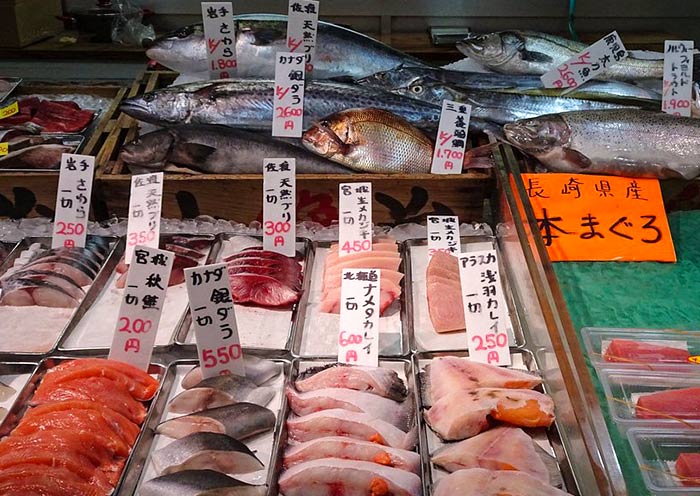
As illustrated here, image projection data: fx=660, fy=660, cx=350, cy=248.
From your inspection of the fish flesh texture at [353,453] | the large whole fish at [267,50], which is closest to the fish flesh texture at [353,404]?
the fish flesh texture at [353,453]

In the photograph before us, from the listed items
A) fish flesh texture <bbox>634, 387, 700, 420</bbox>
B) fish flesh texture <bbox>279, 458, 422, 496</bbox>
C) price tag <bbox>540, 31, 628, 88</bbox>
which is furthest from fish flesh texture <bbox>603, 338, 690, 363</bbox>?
price tag <bbox>540, 31, 628, 88</bbox>

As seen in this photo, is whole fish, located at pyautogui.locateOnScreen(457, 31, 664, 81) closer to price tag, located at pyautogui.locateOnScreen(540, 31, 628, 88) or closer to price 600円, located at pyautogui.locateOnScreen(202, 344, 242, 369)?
price tag, located at pyautogui.locateOnScreen(540, 31, 628, 88)

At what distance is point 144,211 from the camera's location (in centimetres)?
269

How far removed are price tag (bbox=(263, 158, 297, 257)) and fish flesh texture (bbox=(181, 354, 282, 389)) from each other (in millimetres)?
686

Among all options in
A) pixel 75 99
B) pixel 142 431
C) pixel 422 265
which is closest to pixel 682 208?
pixel 422 265

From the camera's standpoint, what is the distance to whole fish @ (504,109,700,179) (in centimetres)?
281

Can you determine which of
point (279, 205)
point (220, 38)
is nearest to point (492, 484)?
point (279, 205)

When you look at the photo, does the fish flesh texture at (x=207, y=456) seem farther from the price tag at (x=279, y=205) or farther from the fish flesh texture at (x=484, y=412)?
the price tag at (x=279, y=205)

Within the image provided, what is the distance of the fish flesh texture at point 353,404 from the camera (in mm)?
1994

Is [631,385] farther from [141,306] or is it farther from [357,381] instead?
[141,306]

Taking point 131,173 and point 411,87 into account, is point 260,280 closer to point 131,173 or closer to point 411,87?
point 131,173

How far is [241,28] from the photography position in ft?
11.9

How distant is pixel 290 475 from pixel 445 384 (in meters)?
0.56

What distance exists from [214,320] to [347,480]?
643 millimetres
